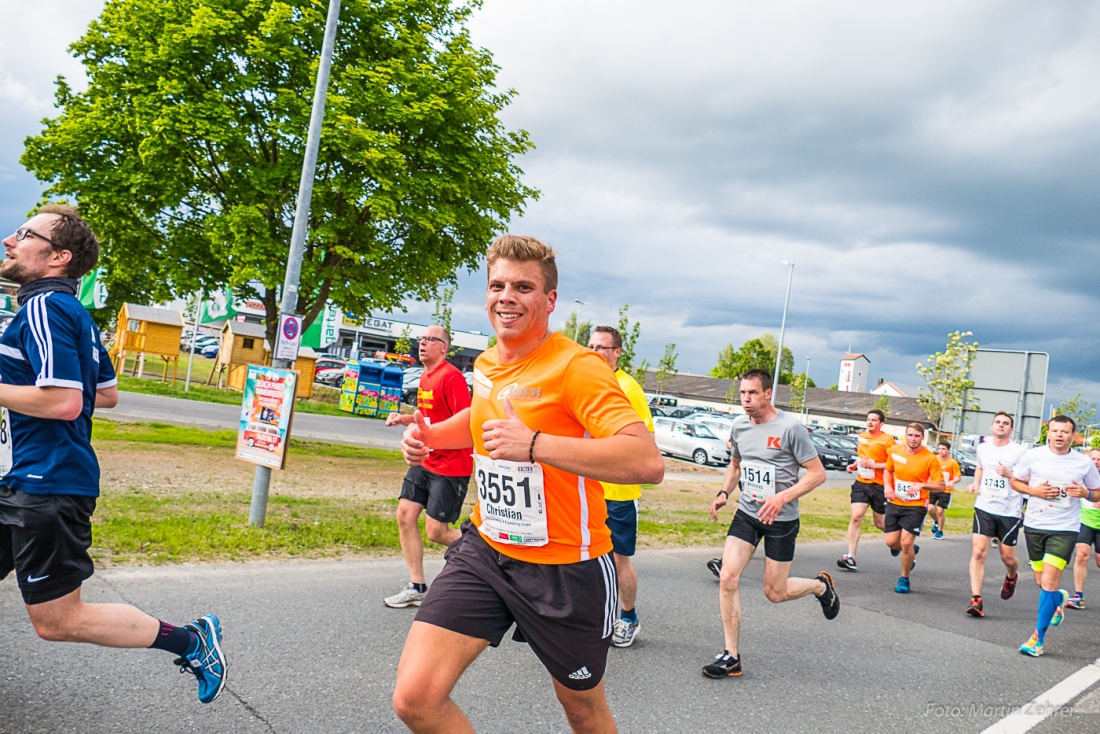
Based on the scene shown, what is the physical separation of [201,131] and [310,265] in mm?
2481

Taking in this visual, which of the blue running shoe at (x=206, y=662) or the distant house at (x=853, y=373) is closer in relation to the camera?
the blue running shoe at (x=206, y=662)

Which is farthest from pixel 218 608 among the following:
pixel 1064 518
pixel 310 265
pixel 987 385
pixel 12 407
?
pixel 987 385

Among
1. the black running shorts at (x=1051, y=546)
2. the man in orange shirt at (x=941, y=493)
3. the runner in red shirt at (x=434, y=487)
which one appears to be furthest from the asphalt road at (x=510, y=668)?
the man in orange shirt at (x=941, y=493)

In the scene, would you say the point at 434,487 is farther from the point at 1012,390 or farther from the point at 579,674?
the point at 1012,390

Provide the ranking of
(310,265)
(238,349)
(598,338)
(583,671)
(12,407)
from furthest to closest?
(238,349) → (310,265) → (598,338) → (12,407) → (583,671)

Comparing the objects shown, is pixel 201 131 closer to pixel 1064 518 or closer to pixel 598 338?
pixel 598 338

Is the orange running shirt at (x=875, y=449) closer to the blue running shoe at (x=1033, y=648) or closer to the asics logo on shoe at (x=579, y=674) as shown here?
the blue running shoe at (x=1033, y=648)

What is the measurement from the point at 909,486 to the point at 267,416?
25.1 feet

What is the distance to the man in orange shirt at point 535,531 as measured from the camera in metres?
2.48

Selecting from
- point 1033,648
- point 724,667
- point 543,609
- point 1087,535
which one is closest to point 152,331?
point 724,667

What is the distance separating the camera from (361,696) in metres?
3.95

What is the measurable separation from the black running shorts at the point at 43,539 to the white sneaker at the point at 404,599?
294 cm

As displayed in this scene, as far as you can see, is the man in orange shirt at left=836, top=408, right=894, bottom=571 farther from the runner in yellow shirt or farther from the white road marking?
the runner in yellow shirt

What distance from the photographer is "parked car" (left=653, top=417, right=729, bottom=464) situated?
26672 mm
